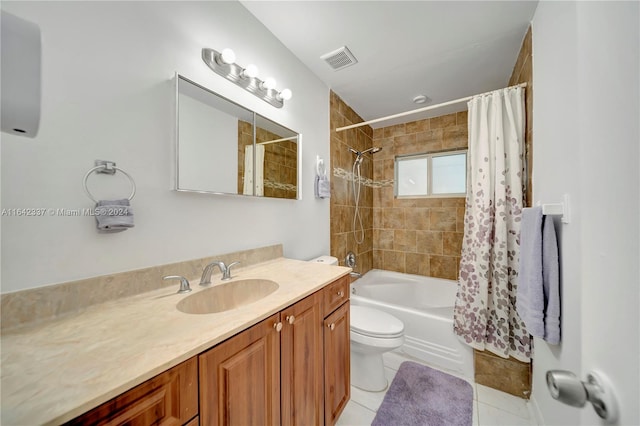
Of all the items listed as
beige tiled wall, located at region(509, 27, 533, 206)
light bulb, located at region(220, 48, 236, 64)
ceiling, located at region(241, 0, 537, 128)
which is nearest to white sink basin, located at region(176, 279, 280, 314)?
light bulb, located at region(220, 48, 236, 64)

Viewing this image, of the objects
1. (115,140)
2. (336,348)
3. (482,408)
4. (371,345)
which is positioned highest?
(115,140)

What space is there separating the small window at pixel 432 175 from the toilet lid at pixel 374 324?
1.84 m

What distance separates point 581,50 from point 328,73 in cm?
191

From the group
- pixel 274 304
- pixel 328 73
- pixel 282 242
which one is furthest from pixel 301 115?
pixel 274 304

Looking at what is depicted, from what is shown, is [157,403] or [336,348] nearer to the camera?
[157,403]

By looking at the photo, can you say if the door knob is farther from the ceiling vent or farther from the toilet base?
the ceiling vent

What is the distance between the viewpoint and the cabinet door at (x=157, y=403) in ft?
1.49

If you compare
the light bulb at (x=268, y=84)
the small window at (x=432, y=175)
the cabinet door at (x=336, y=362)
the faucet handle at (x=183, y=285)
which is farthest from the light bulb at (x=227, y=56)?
the small window at (x=432, y=175)

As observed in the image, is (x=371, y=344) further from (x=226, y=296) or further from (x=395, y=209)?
(x=395, y=209)

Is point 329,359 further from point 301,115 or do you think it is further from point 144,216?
point 301,115

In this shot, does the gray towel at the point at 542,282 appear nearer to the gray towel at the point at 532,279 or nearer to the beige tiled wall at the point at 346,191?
the gray towel at the point at 532,279

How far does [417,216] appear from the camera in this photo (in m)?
2.95

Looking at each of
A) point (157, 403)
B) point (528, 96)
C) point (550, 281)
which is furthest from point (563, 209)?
point (157, 403)

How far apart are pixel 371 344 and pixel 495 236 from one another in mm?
1226
